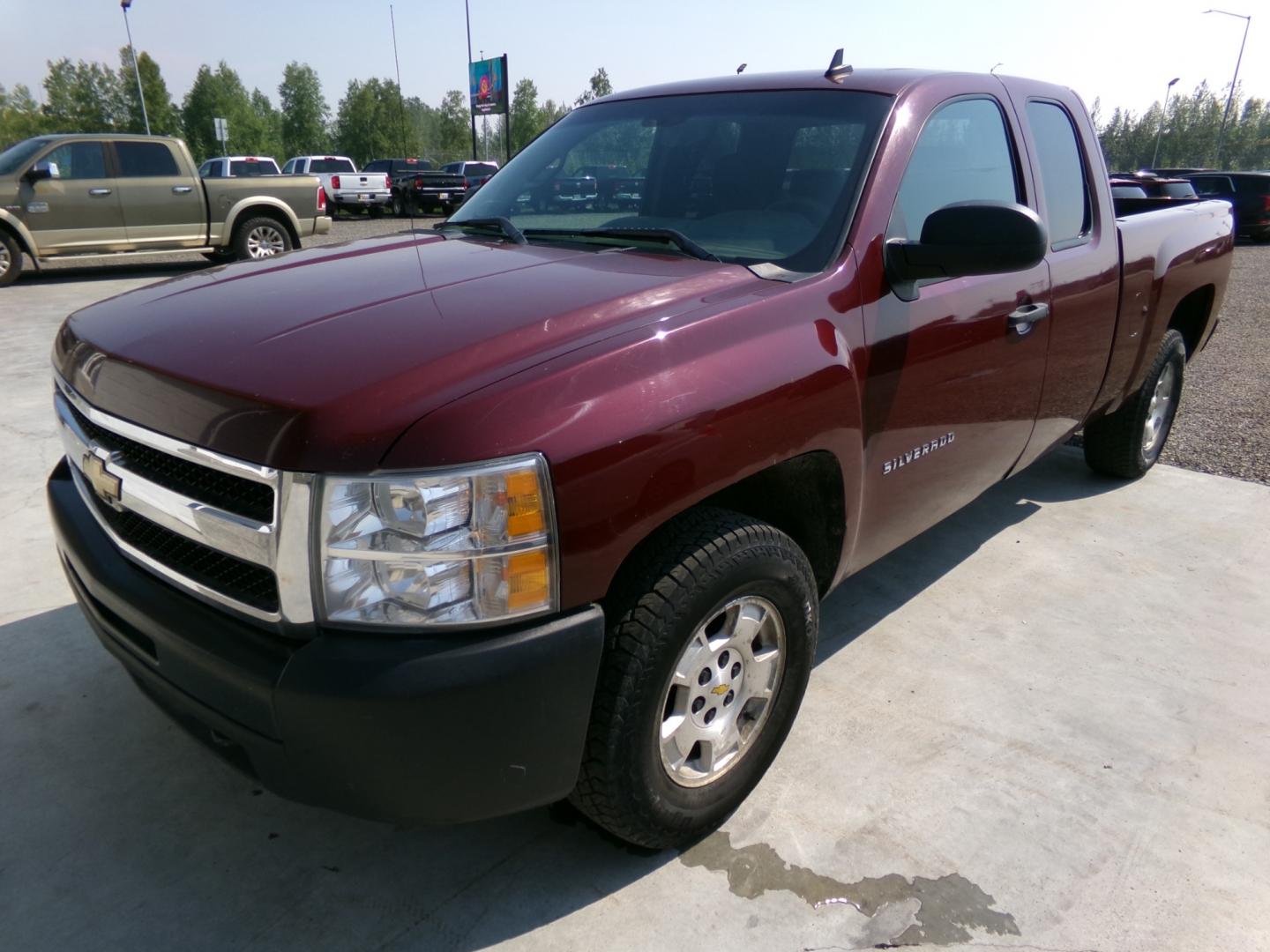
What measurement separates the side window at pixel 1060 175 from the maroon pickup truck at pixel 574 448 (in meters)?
0.21

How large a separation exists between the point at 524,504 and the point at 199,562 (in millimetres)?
758

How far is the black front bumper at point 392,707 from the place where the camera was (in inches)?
63.0

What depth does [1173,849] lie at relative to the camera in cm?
228

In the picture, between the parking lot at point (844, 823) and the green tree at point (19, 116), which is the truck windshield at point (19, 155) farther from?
the green tree at point (19, 116)

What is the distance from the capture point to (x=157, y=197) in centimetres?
1213

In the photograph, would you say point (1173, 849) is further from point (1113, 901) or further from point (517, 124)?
point (517, 124)

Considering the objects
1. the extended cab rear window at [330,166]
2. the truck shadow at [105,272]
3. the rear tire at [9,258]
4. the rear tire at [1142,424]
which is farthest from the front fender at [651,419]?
the extended cab rear window at [330,166]

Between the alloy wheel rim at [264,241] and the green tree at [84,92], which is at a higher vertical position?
the green tree at [84,92]

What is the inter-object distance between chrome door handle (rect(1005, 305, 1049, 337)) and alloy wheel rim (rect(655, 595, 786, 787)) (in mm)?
1383

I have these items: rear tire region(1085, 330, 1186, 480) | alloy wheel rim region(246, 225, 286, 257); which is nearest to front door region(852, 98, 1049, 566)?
rear tire region(1085, 330, 1186, 480)

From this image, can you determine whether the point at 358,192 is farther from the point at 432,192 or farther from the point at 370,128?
the point at 370,128

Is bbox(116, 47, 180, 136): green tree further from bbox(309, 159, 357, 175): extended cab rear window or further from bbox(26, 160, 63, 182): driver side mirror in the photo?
bbox(26, 160, 63, 182): driver side mirror

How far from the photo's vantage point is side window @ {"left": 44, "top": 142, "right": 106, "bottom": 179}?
1146 centimetres

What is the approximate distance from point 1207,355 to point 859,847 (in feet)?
26.5
